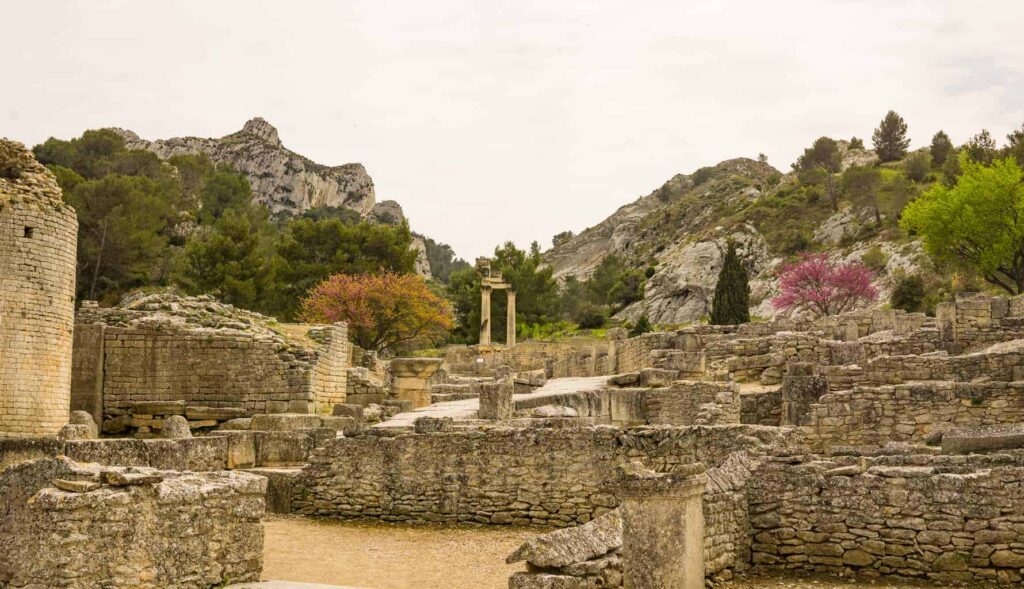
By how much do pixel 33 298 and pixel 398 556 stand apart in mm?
10816

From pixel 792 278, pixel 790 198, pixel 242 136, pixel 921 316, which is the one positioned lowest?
pixel 921 316

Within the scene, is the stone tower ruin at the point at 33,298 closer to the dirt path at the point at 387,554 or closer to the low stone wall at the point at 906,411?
the dirt path at the point at 387,554

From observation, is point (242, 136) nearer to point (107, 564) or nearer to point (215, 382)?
point (215, 382)

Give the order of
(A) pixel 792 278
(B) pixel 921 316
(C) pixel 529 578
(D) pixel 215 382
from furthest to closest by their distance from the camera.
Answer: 1. (A) pixel 792 278
2. (B) pixel 921 316
3. (D) pixel 215 382
4. (C) pixel 529 578

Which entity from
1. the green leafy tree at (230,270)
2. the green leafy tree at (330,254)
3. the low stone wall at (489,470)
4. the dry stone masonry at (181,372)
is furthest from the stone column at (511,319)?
the low stone wall at (489,470)

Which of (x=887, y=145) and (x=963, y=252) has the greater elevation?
(x=887, y=145)

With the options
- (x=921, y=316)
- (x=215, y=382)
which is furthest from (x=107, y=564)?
(x=921, y=316)

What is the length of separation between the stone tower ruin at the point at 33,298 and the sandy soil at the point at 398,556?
7.09 meters

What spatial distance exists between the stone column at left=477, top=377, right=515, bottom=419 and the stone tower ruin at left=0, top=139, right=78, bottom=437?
843 centimetres

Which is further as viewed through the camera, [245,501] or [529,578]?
[245,501]

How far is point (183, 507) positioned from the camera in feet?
28.5

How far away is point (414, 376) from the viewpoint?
851 inches

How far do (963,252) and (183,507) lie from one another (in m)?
35.4

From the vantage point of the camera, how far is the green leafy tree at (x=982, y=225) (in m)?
35.7
